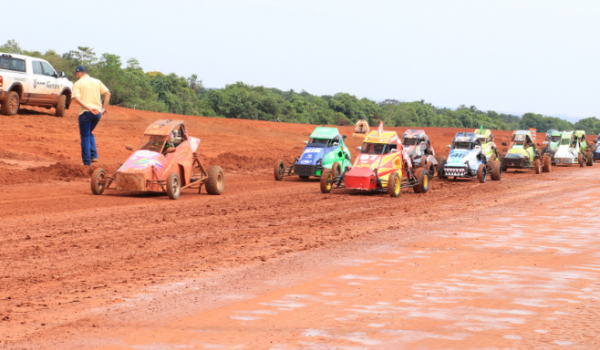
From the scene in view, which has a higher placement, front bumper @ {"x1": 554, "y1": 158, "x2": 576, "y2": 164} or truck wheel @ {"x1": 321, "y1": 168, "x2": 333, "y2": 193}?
front bumper @ {"x1": 554, "y1": 158, "x2": 576, "y2": 164}

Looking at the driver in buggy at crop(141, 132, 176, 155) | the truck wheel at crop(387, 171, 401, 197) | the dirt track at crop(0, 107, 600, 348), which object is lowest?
the dirt track at crop(0, 107, 600, 348)

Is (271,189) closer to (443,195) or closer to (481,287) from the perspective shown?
Result: (443,195)

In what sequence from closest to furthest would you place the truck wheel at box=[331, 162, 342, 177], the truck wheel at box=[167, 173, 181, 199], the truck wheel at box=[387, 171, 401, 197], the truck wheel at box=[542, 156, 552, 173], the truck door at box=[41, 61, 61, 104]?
the truck wheel at box=[167, 173, 181, 199]
the truck wheel at box=[387, 171, 401, 197]
the truck wheel at box=[331, 162, 342, 177]
the truck door at box=[41, 61, 61, 104]
the truck wheel at box=[542, 156, 552, 173]

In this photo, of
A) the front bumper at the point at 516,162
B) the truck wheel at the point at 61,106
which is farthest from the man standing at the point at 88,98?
the front bumper at the point at 516,162

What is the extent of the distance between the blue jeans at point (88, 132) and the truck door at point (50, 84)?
9461 mm

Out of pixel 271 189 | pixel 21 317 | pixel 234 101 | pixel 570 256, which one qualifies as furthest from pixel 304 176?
pixel 234 101

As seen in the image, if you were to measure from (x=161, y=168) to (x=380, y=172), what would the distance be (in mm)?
5946

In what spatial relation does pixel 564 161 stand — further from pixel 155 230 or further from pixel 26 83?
pixel 155 230

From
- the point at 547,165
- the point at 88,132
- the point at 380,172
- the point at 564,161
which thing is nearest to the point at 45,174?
the point at 88,132

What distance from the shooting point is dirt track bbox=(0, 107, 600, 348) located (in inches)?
282

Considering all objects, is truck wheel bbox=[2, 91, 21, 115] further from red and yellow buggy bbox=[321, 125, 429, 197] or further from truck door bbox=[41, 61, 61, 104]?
red and yellow buggy bbox=[321, 125, 429, 197]

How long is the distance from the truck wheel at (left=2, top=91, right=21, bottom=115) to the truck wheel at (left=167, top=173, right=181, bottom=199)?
13.7 metres

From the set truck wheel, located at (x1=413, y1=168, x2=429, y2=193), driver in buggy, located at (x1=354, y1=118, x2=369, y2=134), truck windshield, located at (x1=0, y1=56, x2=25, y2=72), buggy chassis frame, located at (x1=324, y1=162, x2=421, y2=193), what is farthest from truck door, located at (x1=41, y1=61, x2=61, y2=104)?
driver in buggy, located at (x1=354, y1=118, x2=369, y2=134)

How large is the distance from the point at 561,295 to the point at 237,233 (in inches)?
215
